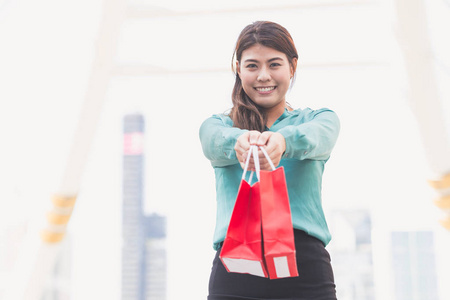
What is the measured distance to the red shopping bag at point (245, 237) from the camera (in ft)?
3.15

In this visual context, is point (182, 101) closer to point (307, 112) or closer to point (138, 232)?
point (307, 112)

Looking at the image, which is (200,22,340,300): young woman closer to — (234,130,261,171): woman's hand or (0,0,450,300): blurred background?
(234,130,261,171): woman's hand

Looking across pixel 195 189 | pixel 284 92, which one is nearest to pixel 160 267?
pixel 195 189

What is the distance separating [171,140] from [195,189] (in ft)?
1.33

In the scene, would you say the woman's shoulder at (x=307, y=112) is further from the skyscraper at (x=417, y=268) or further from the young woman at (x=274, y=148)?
the skyscraper at (x=417, y=268)

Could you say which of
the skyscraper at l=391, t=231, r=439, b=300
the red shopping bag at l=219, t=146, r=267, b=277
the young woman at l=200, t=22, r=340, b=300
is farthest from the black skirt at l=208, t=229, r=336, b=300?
the skyscraper at l=391, t=231, r=439, b=300

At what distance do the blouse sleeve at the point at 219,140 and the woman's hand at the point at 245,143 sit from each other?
3 cm

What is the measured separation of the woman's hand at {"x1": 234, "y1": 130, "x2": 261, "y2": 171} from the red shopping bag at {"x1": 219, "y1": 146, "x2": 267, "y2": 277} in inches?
1.1

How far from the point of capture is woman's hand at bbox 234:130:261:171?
1008 mm

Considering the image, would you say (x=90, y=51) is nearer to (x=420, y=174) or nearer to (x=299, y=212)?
(x=420, y=174)

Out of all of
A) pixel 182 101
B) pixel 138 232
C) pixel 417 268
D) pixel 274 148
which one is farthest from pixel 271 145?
pixel 138 232

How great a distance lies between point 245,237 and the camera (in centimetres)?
98

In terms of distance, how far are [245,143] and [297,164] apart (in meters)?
0.16

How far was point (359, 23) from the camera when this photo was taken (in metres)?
3.71
